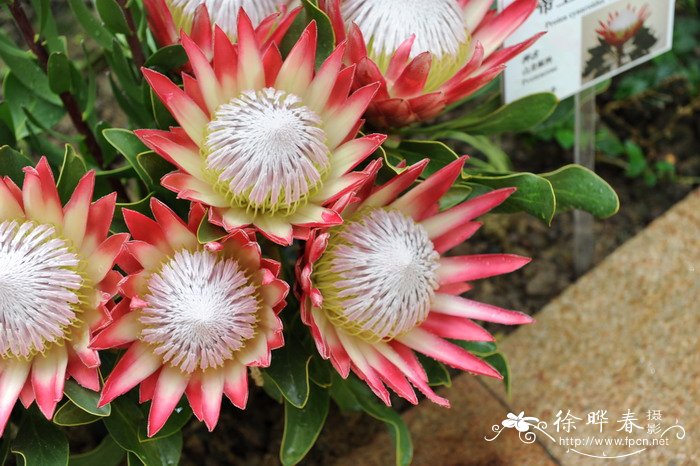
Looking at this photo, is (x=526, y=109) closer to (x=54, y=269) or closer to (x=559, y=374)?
(x=559, y=374)

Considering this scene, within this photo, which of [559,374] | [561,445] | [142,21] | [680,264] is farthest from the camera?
[680,264]

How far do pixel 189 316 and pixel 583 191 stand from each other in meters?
0.71

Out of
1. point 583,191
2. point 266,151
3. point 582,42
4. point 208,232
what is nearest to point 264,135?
point 266,151

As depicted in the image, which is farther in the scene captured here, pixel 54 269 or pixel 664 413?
pixel 664 413

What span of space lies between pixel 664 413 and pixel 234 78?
106 cm

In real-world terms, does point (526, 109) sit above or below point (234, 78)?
below

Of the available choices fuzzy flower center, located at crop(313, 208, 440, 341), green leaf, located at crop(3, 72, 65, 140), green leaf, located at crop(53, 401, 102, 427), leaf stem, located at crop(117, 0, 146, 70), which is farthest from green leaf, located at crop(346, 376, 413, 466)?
green leaf, located at crop(3, 72, 65, 140)

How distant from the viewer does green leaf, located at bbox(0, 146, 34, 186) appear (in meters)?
1.26

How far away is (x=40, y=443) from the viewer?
125 cm

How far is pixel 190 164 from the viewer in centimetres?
118

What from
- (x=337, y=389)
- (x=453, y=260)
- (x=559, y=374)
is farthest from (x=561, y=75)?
(x=337, y=389)

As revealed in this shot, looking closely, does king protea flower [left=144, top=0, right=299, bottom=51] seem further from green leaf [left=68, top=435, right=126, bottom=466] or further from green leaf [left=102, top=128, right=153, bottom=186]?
green leaf [left=68, top=435, right=126, bottom=466]

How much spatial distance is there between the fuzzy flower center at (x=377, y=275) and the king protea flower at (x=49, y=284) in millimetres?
311

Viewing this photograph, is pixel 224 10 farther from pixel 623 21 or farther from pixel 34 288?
pixel 623 21
